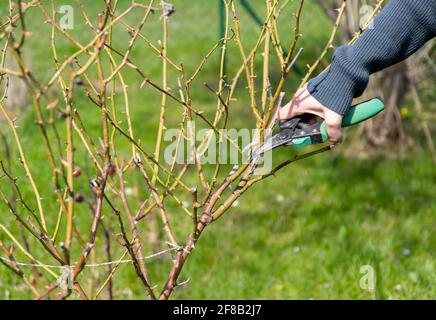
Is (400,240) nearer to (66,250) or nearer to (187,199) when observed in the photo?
(187,199)

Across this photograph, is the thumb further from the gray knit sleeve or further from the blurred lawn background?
the blurred lawn background

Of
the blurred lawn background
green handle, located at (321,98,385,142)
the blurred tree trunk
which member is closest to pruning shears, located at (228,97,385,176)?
A: green handle, located at (321,98,385,142)

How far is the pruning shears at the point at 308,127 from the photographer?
1.91 meters

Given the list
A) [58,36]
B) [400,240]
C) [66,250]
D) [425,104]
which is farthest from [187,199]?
[58,36]

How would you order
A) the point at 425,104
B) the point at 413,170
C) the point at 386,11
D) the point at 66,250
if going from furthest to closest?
the point at 425,104, the point at 413,170, the point at 386,11, the point at 66,250

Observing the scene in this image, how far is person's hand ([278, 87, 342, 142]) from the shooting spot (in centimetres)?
188

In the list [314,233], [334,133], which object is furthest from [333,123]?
[314,233]

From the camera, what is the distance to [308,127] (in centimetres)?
193

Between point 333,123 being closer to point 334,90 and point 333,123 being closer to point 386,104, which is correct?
point 334,90

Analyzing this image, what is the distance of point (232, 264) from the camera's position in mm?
3592

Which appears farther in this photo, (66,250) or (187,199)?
(187,199)

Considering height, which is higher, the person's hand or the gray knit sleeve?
the gray knit sleeve
